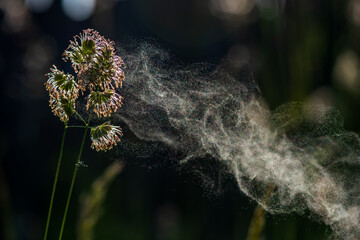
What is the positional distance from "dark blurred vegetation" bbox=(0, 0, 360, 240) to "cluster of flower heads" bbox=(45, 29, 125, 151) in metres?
0.70

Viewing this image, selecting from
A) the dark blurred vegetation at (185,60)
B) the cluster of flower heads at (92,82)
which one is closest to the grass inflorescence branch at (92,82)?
the cluster of flower heads at (92,82)

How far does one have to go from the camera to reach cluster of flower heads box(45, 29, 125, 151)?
1076 millimetres

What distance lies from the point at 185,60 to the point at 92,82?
7.01ft

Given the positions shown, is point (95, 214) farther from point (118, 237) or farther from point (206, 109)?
point (118, 237)

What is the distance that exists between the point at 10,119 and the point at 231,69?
2.65 m

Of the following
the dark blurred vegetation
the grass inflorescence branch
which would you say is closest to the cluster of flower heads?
the grass inflorescence branch

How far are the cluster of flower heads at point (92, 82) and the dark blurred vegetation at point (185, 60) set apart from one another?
703 mm

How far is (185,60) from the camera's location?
125 inches

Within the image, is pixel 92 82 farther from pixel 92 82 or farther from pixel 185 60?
pixel 185 60

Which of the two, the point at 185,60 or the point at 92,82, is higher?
the point at 185,60

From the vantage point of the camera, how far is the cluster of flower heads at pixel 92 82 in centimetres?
108

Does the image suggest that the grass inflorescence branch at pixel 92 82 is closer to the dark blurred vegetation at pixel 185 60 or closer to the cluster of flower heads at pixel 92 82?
the cluster of flower heads at pixel 92 82

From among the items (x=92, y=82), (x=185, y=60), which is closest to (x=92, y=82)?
(x=92, y=82)

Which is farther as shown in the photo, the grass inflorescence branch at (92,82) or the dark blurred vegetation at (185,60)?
the dark blurred vegetation at (185,60)
